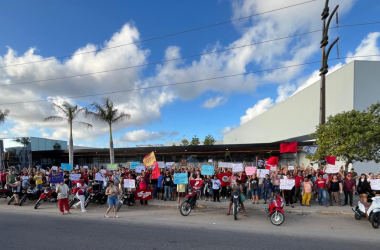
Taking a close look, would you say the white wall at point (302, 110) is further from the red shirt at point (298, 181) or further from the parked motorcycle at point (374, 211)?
the parked motorcycle at point (374, 211)

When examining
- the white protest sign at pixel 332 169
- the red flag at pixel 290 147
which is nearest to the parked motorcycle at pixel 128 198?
the white protest sign at pixel 332 169

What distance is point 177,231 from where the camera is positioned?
315 inches

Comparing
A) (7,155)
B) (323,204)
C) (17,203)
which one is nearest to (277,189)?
(323,204)

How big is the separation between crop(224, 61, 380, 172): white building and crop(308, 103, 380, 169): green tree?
12643 millimetres

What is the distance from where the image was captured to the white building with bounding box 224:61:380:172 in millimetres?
28297

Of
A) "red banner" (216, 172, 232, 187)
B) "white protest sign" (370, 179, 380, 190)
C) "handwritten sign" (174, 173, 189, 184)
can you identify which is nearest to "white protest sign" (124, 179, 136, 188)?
"handwritten sign" (174, 173, 189, 184)

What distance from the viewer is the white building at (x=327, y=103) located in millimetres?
28297

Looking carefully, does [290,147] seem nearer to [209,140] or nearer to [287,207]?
[287,207]

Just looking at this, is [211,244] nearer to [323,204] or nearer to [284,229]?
[284,229]

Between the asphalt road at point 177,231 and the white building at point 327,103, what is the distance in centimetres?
2228

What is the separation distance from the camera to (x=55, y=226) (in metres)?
8.48

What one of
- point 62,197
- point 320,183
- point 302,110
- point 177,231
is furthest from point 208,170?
point 302,110

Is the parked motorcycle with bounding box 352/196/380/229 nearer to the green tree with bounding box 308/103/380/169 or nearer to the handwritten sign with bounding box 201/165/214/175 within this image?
the green tree with bounding box 308/103/380/169

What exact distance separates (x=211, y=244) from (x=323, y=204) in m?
8.62
